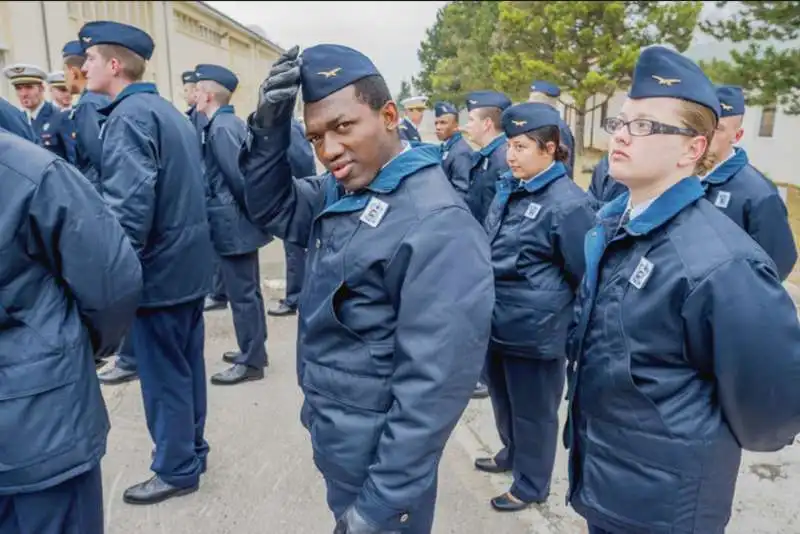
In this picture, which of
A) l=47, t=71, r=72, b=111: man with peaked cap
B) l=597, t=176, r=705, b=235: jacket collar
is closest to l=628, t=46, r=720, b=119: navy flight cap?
l=597, t=176, r=705, b=235: jacket collar

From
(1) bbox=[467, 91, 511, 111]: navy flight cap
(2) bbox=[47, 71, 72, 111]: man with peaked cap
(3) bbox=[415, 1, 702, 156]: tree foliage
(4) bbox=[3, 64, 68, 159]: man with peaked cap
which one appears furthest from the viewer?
(3) bbox=[415, 1, 702, 156]: tree foliage

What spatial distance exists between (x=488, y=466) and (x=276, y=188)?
7.64 feet

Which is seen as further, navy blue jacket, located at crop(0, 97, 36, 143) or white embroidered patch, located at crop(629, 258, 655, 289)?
navy blue jacket, located at crop(0, 97, 36, 143)

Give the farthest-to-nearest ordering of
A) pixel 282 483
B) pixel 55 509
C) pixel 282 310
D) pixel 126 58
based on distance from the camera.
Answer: pixel 282 310 → pixel 282 483 → pixel 126 58 → pixel 55 509

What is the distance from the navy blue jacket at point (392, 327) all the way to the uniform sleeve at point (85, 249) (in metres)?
0.56

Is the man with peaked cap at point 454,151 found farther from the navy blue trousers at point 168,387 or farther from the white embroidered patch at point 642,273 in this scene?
the white embroidered patch at point 642,273

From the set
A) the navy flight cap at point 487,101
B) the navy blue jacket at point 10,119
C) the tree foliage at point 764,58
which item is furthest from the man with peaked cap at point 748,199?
the tree foliage at point 764,58

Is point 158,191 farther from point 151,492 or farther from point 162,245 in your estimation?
point 151,492

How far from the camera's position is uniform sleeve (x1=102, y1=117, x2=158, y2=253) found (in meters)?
2.99

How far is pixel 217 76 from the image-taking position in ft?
16.7

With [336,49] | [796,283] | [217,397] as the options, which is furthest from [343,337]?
[796,283]

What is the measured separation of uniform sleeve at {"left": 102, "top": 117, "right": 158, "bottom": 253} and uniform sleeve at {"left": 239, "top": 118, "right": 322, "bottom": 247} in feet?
3.31

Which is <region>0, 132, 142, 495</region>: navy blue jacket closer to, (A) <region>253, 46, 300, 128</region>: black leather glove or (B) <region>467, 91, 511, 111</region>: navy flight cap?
(A) <region>253, 46, 300, 128</region>: black leather glove

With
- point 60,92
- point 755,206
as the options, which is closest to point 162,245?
point 755,206
